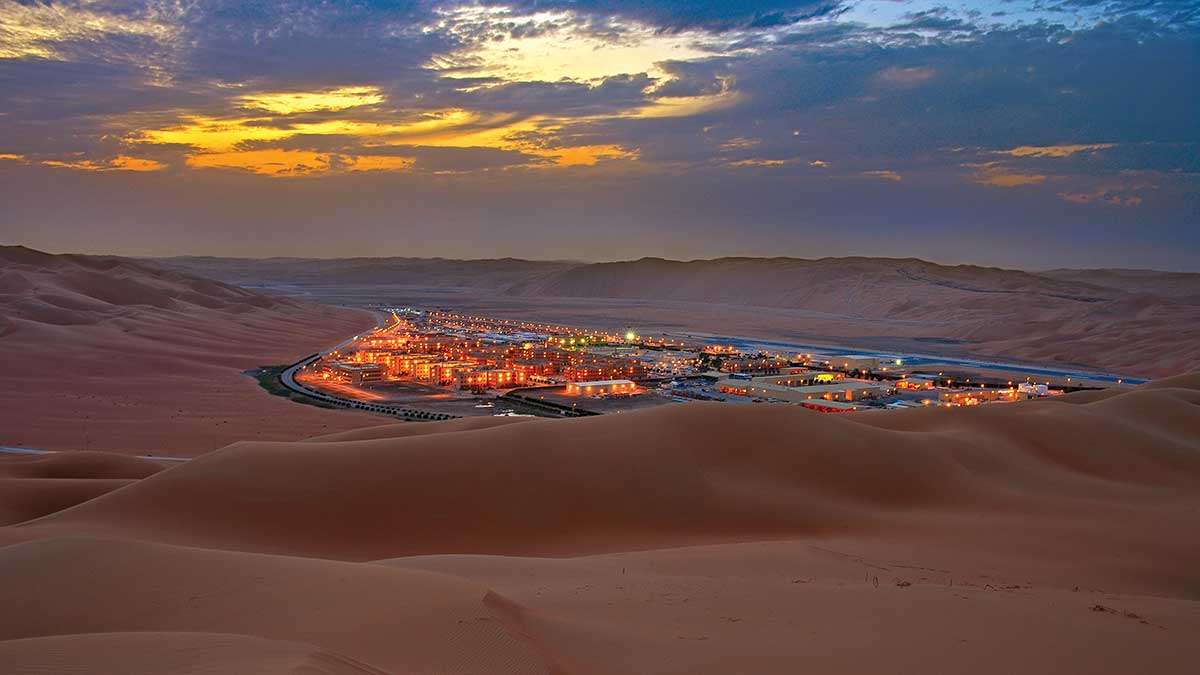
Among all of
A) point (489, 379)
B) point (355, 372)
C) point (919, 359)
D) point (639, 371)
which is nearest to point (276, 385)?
point (355, 372)

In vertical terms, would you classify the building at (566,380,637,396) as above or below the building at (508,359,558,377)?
below

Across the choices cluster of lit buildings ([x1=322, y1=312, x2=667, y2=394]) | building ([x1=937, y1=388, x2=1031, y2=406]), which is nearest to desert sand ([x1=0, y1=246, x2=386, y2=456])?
cluster of lit buildings ([x1=322, y1=312, x2=667, y2=394])

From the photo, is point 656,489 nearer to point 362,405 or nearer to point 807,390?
point 362,405

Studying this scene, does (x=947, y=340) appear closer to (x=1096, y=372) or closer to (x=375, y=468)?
(x=1096, y=372)

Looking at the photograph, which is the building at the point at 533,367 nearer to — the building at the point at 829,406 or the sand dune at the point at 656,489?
the building at the point at 829,406

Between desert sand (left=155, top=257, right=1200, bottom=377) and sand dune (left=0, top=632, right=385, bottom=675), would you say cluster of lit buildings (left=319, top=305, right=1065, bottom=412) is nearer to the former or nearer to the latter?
desert sand (left=155, top=257, right=1200, bottom=377)

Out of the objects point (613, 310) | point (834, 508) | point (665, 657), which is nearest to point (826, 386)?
point (834, 508)
